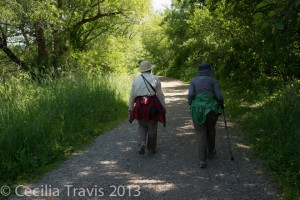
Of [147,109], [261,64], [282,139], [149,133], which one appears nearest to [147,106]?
[147,109]

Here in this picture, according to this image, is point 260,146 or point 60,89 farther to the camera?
point 60,89

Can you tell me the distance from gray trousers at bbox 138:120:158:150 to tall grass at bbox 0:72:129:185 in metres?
1.74

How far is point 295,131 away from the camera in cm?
567

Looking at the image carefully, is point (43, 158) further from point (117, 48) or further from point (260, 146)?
point (117, 48)

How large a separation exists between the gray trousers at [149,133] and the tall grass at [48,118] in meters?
1.74

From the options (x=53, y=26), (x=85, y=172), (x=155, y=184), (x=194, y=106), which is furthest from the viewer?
(x=53, y=26)

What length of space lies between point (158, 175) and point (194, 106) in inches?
55.4

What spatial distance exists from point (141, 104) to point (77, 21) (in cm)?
1178

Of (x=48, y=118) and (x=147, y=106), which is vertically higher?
(x=147, y=106)

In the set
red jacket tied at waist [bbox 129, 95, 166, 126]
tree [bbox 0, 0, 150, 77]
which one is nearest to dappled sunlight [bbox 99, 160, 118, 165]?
red jacket tied at waist [bbox 129, 95, 166, 126]

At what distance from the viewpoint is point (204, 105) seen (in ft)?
17.6

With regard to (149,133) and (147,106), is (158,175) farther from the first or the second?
(147,106)

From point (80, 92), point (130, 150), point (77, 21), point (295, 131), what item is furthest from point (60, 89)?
point (77, 21)

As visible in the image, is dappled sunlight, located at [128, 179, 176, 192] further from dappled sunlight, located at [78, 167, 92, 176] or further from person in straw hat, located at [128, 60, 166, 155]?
person in straw hat, located at [128, 60, 166, 155]
